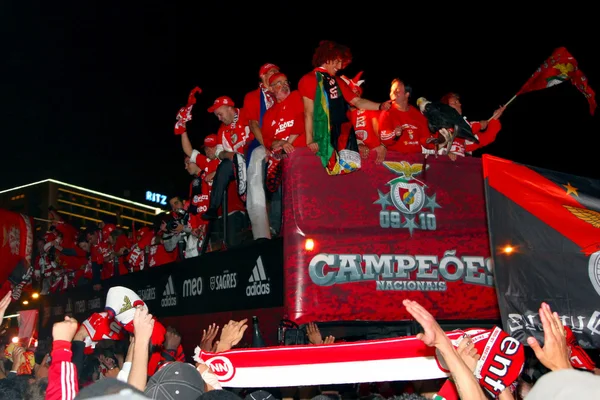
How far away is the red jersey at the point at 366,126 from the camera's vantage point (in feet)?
22.5

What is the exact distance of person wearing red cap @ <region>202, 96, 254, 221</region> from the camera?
695 centimetres

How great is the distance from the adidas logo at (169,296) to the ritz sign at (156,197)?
55.0m

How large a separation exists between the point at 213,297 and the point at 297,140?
1643mm

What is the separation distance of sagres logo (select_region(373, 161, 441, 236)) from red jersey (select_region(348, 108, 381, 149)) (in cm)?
103

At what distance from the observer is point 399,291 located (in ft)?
18.0

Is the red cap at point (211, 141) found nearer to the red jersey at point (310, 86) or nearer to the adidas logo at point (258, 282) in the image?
the red jersey at point (310, 86)

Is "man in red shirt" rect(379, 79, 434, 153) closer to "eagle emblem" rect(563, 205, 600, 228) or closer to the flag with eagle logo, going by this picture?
the flag with eagle logo

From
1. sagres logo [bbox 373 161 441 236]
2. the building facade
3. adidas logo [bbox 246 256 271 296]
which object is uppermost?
the building facade

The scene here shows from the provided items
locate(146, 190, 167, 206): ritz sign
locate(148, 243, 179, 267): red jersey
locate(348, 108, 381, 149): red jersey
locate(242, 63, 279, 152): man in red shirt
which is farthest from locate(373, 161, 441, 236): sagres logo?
locate(146, 190, 167, 206): ritz sign

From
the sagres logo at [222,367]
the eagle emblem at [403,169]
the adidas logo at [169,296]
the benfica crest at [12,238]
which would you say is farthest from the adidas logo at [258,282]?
the benfica crest at [12,238]

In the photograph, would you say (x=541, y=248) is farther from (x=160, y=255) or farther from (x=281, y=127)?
(x=160, y=255)

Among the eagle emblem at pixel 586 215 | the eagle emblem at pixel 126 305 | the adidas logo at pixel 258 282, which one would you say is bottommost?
the eagle emblem at pixel 126 305

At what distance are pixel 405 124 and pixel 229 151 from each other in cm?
197

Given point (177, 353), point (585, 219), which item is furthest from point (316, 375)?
point (585, 219)
